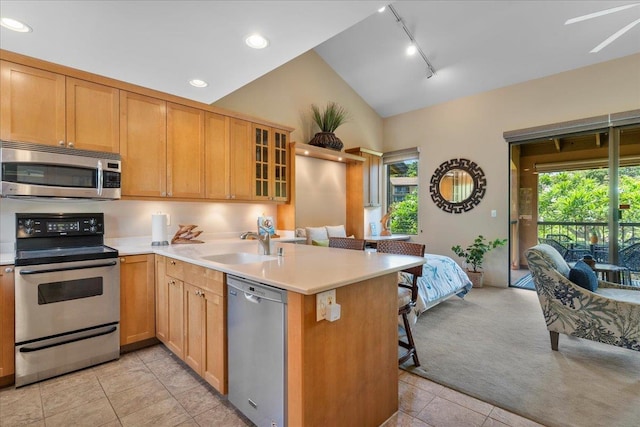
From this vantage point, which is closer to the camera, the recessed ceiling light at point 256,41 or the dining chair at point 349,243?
the recessed ceiling light at point 256,41

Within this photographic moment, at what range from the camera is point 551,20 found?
12.3 feet

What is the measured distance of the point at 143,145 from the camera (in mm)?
2934

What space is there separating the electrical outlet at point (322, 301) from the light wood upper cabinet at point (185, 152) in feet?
7.97

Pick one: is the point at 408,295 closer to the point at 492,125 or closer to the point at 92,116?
the point at 92,116

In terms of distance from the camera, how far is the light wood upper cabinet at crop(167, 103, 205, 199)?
10.2ft

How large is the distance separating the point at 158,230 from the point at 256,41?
2.03 m

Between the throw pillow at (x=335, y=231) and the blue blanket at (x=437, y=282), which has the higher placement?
the throw pillow at (x=335, y=231)

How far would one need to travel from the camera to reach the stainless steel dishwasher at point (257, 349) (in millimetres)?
1410

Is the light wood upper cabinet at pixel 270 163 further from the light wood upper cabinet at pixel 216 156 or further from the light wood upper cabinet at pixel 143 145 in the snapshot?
the light wood upper cabinet at pixel 143 145

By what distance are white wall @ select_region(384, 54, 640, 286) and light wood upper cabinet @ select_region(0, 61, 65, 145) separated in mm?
5258

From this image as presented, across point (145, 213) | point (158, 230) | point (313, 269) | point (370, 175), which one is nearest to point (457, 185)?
point (370, 175)

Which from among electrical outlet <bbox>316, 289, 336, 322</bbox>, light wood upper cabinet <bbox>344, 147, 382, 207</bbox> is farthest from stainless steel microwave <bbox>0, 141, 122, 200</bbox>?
light wood upper cabinet <bbox>344, 147, 382, 207</bbox>

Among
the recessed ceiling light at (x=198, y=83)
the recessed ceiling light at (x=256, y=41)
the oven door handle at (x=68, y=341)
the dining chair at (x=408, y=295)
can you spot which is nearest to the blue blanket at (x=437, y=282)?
the dining chair at (x=408, y=295)

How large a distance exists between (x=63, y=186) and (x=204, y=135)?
4.54 ft
